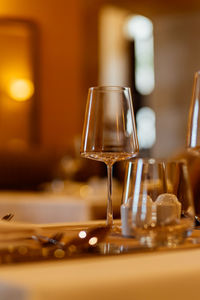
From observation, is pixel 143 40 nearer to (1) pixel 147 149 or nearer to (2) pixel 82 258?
(1) pixel 147 149

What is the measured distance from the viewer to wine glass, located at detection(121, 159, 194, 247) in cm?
68

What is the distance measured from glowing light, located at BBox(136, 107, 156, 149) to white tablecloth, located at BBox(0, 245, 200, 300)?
26.1 feet

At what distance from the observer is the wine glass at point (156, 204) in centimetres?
68

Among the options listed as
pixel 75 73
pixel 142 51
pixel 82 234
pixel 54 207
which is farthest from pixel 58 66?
pixel 82 234

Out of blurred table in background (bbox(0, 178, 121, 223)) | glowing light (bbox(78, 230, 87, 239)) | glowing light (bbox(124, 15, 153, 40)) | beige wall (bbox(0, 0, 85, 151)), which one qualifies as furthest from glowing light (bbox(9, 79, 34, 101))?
glowing light (bbox(78, 230, 87, 239))

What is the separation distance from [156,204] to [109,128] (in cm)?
24

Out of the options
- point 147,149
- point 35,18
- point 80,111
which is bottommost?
point 147,149

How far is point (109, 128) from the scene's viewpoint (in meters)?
0.92

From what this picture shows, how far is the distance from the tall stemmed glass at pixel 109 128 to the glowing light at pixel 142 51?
766 centimetres

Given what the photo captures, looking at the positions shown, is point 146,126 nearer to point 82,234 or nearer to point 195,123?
point 195,123

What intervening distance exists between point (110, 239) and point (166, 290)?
8.1 inches

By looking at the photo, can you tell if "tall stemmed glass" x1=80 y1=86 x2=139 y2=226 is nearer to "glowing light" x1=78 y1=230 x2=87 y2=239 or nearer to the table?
"glowing light" x1=78 y1=230 x2=87 y2=239

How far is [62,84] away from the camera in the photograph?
575 centimetres

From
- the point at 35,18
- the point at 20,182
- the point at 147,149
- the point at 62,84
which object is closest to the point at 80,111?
the point at 62,84
